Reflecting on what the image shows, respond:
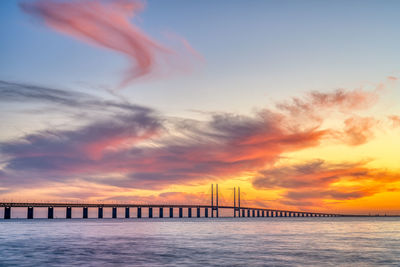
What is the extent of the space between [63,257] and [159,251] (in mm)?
11426

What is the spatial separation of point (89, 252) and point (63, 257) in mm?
4975

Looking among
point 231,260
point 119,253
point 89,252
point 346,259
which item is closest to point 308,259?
point 346,259

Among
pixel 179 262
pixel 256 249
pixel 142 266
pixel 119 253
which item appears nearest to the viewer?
pixel 142 266

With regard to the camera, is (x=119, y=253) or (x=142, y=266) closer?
(x=142, y=266)

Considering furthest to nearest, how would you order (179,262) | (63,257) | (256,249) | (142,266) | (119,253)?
(256,249)
(119,253)
(63,257)
(179,262)
(142,266)

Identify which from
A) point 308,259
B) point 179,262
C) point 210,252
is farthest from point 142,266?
point 308,259

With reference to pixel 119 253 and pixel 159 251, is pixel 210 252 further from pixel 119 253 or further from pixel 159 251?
pixel 119 253

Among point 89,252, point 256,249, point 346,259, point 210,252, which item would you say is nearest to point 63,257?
point 89,252

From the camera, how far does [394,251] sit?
5256 cm

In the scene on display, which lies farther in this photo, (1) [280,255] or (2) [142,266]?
(1) [280,255]

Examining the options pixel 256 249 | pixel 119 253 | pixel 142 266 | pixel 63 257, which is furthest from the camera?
pixel 256 249

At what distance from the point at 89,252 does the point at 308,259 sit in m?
24.8

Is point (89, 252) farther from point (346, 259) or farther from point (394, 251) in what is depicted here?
point (394, 251)

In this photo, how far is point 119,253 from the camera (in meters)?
50.7
